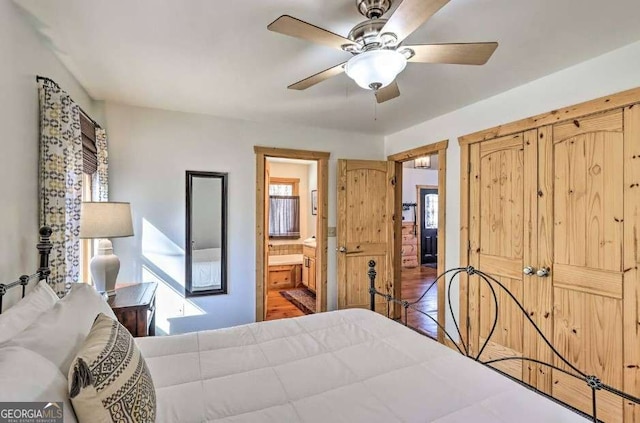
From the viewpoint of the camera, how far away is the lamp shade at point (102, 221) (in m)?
Answer: 2.25

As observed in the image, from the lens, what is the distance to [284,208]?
687cm

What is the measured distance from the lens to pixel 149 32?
6.26 feet

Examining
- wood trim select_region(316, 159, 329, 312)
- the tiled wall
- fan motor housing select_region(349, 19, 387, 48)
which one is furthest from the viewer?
the tiled wall

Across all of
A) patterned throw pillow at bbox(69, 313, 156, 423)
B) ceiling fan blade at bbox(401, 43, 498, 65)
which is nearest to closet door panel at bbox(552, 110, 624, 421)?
ceiling fan blade at bbox(401, 43, 498, 65)

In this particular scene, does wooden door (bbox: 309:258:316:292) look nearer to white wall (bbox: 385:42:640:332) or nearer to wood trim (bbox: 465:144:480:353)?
white wall (bbox: 385:42:640:332)

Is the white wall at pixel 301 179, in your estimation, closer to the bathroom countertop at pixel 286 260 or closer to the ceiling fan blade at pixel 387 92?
the bathroom countertop at pixel 286 260

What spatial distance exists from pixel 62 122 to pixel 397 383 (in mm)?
2306

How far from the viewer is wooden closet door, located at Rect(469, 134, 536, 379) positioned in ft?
8.91

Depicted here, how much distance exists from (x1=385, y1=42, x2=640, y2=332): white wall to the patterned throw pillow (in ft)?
9.95

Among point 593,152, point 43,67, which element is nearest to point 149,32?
point 43,67

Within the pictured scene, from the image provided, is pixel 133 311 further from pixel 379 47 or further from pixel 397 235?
pixel 397 235

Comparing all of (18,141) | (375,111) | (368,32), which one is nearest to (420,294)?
(375,111)

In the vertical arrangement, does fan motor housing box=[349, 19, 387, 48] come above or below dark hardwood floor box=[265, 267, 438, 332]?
above

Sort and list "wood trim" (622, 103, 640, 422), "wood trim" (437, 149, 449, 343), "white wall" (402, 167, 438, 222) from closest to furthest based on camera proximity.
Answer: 1. "wood trim" (622, 103, 640, 422)
2. "wood trim" (437, 149, 449, 343)
3. "white wall" (402, 167, 438, 222)
